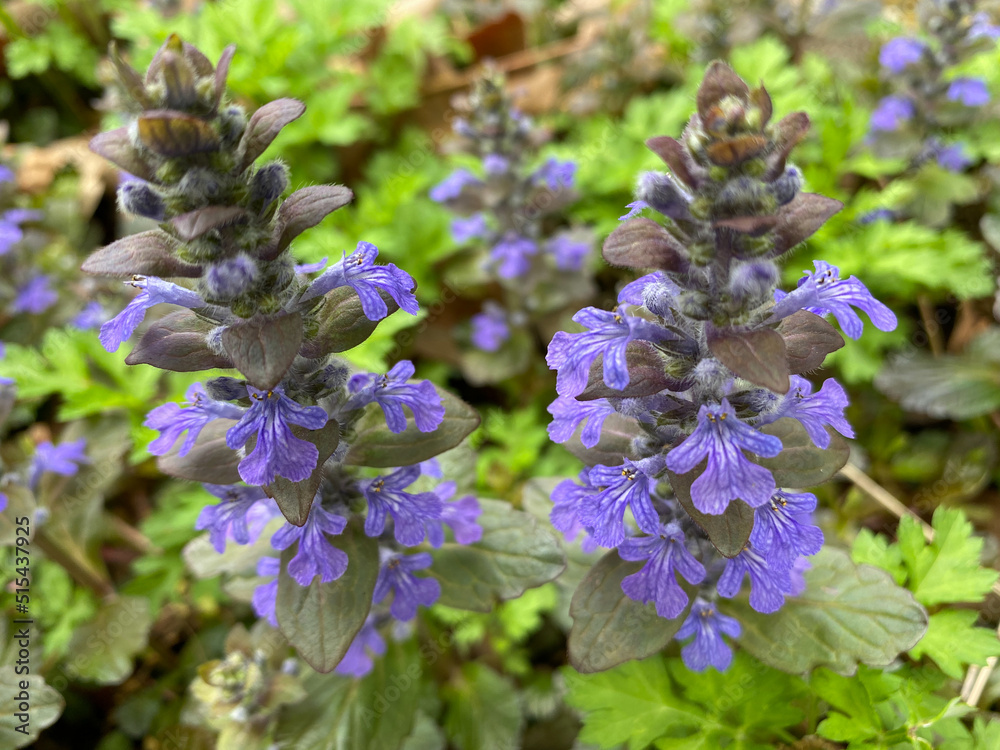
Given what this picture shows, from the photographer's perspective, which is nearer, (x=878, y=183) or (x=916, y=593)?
(x=916, y=593)

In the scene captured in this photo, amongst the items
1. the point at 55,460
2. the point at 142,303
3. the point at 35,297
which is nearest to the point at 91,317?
the point at 35,297

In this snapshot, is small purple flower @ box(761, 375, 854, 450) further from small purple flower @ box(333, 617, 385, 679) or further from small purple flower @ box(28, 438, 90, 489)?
small purple flower @ box(28, 438, 90, 489)

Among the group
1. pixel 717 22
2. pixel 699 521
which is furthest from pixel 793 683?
pixel 717 22

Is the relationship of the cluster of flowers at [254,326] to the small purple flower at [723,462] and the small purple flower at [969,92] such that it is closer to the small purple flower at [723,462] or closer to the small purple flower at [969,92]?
the small purple flower at [723,462]

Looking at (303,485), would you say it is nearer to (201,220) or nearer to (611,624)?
(201,220)

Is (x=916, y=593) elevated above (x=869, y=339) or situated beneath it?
elevated above

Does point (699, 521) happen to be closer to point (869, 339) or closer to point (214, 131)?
point (214, 131)

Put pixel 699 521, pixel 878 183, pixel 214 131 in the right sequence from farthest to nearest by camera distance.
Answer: pixel 878 183 → pixel 699 521 → pixel 214 131
